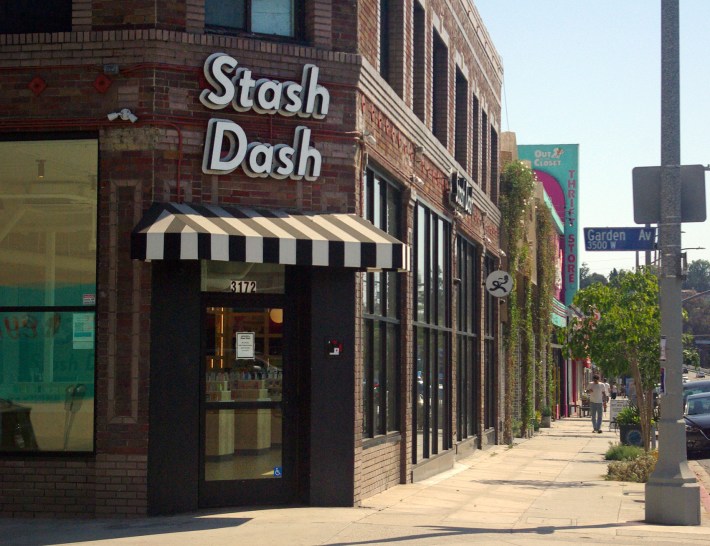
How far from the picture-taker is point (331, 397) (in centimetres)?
1309

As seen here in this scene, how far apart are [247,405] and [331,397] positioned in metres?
0.97

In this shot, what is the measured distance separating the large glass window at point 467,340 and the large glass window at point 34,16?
11.3 metres

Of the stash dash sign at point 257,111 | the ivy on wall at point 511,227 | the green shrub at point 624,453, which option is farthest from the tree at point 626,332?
the stash dash sign at point 257,111

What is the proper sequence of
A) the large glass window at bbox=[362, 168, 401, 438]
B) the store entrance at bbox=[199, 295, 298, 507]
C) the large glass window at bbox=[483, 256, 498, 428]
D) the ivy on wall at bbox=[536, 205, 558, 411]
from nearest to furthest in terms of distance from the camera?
the store entrance at bbox=[199, 295, 298, 507], the large glass window at bbox=[362, 168, 401, 438], the large glass window at bbox=[483, 256, 498, 428], the ivy on wall at bbox=[536, 205, 558, 411]

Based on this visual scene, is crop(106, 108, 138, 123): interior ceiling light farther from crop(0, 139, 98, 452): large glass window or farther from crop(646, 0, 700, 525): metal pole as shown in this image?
crop(646, 0, 700, 525): metal pole

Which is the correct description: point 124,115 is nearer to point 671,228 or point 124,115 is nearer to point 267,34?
point 267,34

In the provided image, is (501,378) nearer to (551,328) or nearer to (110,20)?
(551,328)

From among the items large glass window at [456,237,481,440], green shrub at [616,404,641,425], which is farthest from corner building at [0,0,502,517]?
green shrub at [616,404,641,425]

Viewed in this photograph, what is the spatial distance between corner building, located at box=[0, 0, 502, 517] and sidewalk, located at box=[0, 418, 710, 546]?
2.12 ft

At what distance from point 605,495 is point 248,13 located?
8382 mm

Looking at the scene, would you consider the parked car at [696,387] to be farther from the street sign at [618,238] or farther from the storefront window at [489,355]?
the street sign at [618,238]

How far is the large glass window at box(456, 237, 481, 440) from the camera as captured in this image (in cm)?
2297

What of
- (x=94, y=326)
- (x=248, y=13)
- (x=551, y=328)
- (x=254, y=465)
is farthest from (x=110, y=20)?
(x=551, y=328)

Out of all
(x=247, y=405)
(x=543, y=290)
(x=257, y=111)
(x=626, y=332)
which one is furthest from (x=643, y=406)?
(x=543, y=290)
